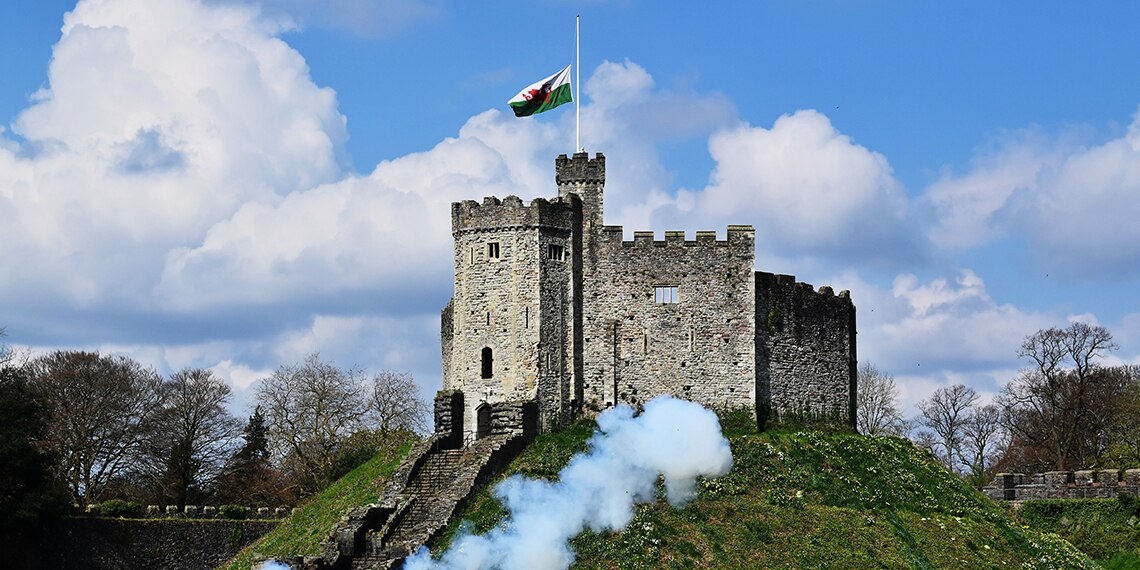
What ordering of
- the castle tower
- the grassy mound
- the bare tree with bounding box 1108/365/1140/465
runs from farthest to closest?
1. the bare tree with bounding box 1108/365/1140/465
2. the castle tower
3. the grassy mound

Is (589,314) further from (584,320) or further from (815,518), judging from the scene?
(815,518)

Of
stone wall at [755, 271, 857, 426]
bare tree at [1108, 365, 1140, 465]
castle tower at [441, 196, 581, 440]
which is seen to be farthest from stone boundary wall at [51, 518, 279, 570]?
bare tree at [1108, 365, 1140, 465]

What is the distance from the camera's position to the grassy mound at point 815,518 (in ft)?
150

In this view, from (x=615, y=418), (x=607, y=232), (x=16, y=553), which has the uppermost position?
(x=607, y=232)

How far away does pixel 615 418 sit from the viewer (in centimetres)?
5350

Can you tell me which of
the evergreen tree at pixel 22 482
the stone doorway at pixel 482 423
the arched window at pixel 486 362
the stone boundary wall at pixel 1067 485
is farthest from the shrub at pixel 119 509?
the stone boundary wall at pixel 1067 485

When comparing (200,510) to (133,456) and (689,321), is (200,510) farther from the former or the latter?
(689,321)

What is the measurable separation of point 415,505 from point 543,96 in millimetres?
16116

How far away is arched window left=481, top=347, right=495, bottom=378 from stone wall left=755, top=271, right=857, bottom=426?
10.1 meters

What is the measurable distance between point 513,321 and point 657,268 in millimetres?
5791

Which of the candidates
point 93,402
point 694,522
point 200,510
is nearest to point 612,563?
point 694,522

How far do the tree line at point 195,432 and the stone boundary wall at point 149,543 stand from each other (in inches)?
299

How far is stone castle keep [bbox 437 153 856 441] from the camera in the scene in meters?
55.0

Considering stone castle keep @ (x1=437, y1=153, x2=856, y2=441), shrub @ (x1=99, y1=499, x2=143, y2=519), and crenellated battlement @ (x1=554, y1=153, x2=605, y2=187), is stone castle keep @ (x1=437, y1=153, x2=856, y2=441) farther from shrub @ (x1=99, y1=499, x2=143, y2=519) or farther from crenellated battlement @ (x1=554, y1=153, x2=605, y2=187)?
shrub @ (x1=99, y1=499, x2=143, y2=519)
